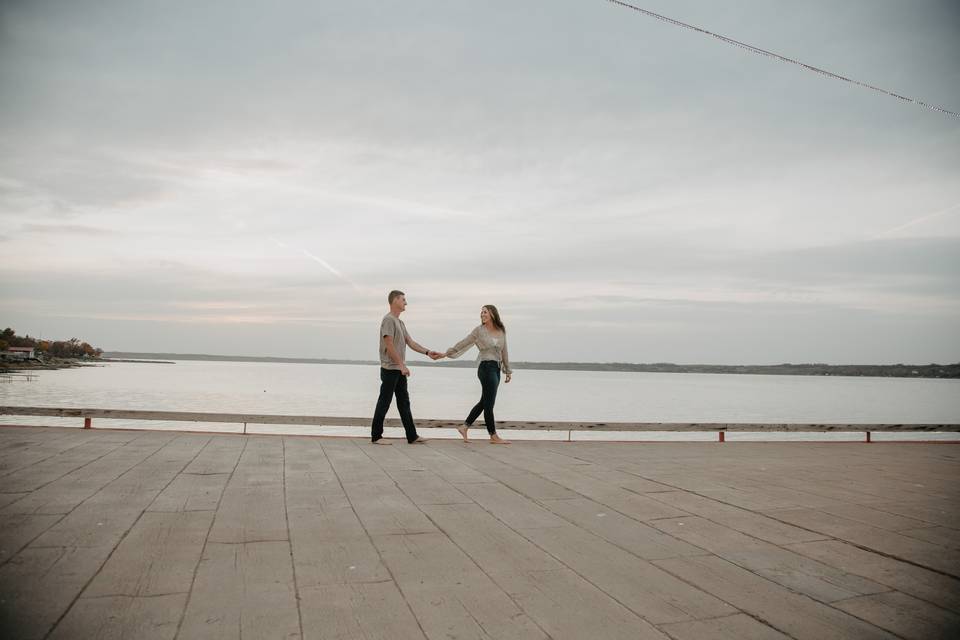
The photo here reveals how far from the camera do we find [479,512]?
12.8ft

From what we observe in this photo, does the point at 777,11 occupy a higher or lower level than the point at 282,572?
higher

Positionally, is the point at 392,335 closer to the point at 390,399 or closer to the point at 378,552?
the point at 390,399

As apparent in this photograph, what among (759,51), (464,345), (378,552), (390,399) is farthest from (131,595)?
(759,51)

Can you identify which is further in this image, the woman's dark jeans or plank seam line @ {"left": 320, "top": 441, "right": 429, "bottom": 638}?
the woman's dark jeans

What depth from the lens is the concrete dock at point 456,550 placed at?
2182 mm

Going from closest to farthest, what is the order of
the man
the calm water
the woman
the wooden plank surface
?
the wooden plank surface → the man → the woman → the calm water

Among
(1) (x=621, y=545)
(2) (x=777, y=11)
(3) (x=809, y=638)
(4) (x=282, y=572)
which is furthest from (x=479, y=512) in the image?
(2) (x=777, y=11)

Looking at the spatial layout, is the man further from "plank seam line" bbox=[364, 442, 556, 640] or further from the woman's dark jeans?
"plank seam line" bbox=[364, 442, 556, 640]

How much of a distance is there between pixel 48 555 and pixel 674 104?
16315 millimetres

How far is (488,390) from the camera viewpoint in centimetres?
764

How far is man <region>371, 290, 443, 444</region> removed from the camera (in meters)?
7.29

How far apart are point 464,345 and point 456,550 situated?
487 centimetres

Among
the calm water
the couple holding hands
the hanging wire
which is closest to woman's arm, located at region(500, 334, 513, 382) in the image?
the couple holding hands

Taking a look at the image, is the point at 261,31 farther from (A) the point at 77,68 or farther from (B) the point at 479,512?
(B) the point at 479,512
